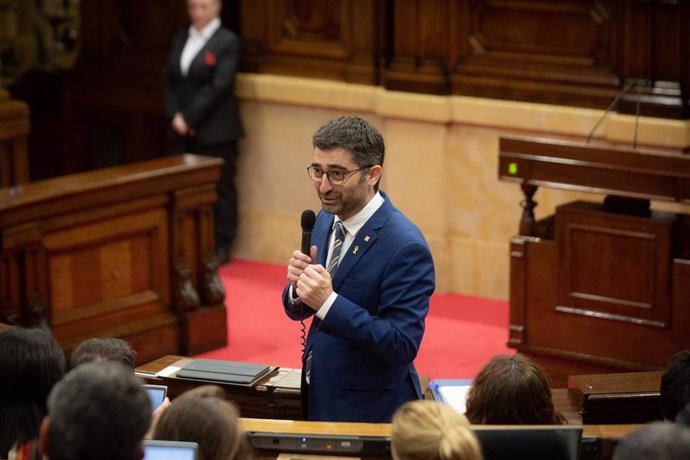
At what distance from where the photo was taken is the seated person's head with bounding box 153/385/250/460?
2887 millimetres

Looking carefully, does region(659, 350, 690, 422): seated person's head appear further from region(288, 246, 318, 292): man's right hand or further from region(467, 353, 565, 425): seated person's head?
region(288, 246, 318, 292): man's right hand

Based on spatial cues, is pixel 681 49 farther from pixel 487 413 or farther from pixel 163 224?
pixel 487 413

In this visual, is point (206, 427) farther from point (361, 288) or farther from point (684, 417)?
point (684, 417)

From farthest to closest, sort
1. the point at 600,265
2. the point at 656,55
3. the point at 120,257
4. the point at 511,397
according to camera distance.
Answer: the point at 656,55 < the point at 120,257 < the point at 600,265 < the point at 511,397

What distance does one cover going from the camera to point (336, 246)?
12.7 ft

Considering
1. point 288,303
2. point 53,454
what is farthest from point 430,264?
point 53,454

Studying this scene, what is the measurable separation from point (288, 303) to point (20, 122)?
4.02 meters

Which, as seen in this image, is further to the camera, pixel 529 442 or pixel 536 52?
pixel 536 52

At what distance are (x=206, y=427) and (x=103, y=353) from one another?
3.38 ft

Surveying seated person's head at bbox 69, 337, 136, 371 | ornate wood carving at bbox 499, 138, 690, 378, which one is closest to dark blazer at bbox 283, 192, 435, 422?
seated person's head at bbox 69, 337, 136, 371

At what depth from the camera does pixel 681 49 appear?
673cm

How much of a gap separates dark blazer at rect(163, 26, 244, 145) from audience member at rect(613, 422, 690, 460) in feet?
19.1

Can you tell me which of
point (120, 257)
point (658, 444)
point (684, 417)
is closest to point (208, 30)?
point (120, 257)

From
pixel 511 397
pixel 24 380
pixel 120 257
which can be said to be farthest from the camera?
pixel 120 257
